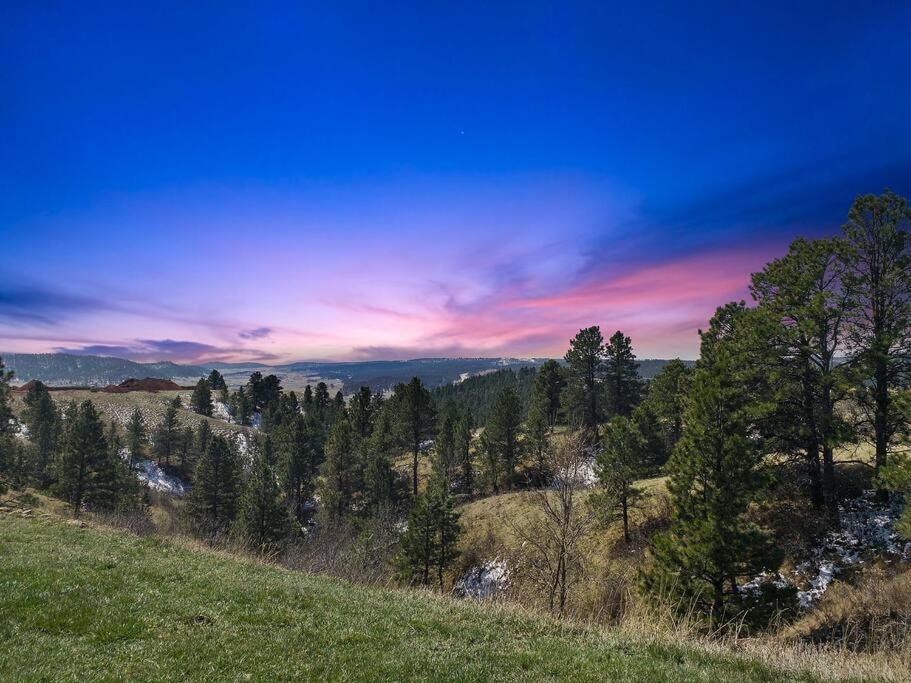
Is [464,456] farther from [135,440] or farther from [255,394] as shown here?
[255,394]

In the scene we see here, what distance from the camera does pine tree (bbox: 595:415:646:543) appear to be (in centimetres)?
3200

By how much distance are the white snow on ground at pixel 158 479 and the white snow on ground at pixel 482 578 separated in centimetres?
6543

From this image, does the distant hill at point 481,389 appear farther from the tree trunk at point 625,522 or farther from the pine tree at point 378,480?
the tree trunk at point 625,522

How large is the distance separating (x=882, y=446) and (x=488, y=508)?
34329 millimetres

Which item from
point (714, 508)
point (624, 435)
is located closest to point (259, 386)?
point (624, 435)

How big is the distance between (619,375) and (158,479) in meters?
86.3

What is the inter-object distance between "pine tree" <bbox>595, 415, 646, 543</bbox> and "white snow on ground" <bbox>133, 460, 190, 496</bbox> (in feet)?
260

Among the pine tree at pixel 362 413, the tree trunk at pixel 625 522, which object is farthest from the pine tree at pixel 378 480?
the tree trunk at pixel 625 522

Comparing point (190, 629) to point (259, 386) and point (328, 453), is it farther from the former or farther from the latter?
point (259, 386)

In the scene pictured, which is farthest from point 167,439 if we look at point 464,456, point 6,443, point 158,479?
point 464,456

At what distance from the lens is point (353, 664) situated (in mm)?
7219

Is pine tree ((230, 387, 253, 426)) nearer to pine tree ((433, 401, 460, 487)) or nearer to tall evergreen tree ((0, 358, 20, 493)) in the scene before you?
tall evergreen tree ((0, 358, 20, 493))

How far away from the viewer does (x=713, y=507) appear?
60.7 feet

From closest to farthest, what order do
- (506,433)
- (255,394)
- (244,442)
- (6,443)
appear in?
1. (6,443)
2. (506,433)
3. (244,442)
4. (255,394)
